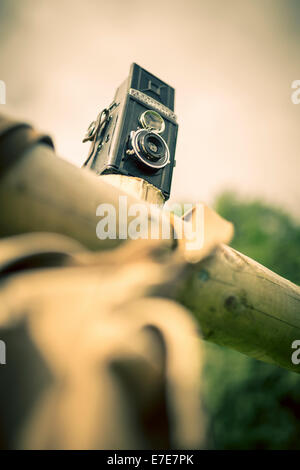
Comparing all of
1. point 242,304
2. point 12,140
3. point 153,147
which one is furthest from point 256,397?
point 12,140

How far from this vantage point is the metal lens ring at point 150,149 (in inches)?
53.3

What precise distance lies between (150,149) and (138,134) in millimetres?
112

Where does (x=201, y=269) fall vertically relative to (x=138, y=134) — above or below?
below

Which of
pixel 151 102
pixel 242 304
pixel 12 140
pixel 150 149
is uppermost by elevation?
pixel 151 102

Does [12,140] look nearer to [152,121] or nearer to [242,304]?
[242,304]

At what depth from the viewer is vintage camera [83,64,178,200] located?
139 centimetres

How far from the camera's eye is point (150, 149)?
1374mm

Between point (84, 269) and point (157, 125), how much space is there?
4.79 ft

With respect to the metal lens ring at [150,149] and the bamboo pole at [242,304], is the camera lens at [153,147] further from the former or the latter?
the bamboo pole at [242,304]

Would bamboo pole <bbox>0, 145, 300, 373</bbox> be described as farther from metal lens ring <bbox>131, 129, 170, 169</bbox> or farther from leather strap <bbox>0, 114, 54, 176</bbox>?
metal lens ring <bbox>131, 129, 170, 169</bbox>

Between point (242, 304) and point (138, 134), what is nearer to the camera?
point (242, 304)

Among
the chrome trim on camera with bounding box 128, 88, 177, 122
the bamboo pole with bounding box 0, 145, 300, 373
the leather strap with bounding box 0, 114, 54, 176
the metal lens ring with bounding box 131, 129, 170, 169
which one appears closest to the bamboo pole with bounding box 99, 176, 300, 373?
the bamboo pole with bounding box 0, 145, 300, 373

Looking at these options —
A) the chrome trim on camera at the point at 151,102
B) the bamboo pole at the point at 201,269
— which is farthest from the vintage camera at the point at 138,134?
the bamboo pole at the point at 201,269

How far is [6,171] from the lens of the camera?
39 cm
